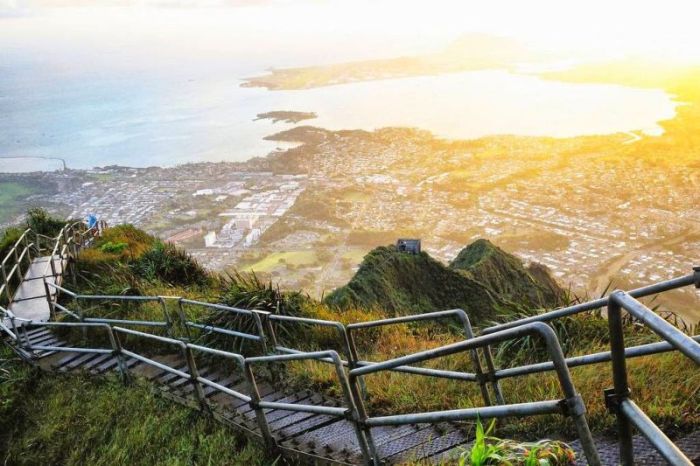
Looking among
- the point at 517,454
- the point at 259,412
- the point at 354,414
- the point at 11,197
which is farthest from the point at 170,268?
the point at 11,197

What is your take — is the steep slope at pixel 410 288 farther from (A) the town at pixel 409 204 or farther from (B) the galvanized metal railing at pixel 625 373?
(A) the town at pixel 409 204

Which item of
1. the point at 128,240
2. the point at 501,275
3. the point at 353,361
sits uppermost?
the point at 353,361

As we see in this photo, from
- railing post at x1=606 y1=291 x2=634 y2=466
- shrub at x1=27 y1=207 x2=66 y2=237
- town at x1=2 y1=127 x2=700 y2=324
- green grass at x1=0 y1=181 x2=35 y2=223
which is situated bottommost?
town at x1=2 y1=127 x2=700 y2=324

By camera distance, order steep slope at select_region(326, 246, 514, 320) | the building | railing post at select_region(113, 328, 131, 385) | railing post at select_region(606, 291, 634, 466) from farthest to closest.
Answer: the building, steep slope at select_region(326, 246, 514, 320), railing post at select_region(113, 328, 131, 385), railing post at select_region(606, 291, 634, 466)

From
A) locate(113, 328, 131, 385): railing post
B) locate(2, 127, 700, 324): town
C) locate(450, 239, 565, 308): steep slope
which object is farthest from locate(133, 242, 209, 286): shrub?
locate(2, 127, 700, 324): town

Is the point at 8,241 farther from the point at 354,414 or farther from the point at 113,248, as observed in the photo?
the point at 354,414

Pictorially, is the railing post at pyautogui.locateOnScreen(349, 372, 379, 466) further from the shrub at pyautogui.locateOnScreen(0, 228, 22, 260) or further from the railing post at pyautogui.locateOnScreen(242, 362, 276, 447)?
the shrub at pyautogui.locateOnScreen(0, 228, 22, 260)

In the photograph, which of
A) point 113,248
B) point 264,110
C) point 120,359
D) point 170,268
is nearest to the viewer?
point 120,359

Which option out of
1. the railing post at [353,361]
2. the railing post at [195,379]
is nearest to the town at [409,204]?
the railing post at [353,361]
